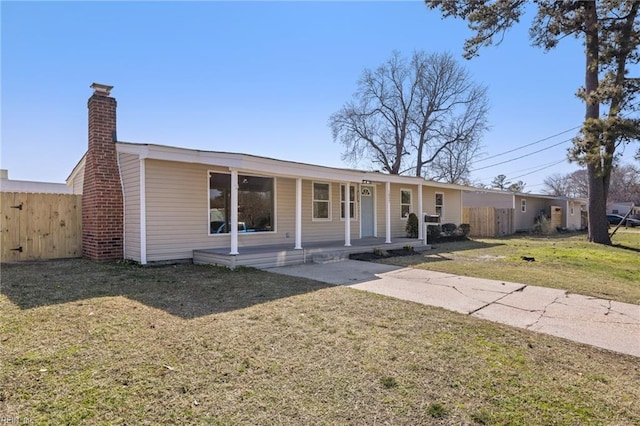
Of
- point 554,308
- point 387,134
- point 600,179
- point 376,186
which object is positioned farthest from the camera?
point 387,134

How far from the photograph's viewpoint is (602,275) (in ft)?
27.6

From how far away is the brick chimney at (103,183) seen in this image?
28.5ft

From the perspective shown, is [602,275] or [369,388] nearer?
[369,388]

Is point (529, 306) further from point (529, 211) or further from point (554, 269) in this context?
point (529, 211)

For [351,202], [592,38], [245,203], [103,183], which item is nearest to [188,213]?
[245,203]

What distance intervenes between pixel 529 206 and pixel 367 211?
1930cm

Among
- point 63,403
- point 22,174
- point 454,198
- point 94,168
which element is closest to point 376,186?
point 454,198

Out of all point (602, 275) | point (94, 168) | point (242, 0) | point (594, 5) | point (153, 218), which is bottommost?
point (602, 275)

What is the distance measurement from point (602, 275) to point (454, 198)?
11.4 meters

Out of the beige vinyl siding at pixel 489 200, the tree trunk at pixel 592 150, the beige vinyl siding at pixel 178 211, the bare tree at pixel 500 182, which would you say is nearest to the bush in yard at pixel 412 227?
the tree trunk at pixel 592 150

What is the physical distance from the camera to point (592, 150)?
1349 cm

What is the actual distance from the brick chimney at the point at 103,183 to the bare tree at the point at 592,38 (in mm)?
14023

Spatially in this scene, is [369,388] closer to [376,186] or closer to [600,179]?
[376,186]

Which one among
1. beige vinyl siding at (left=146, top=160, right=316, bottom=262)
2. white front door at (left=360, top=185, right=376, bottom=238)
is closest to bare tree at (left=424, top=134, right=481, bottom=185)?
white front door at (left=360, top=185, right=376, bottom=238)
